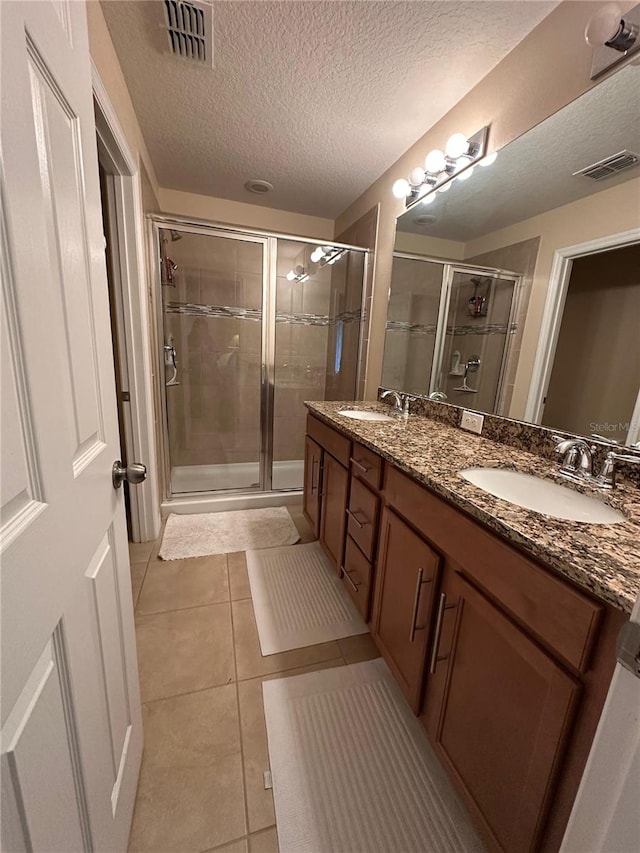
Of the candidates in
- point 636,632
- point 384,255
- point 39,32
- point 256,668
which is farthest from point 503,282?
point 256,668

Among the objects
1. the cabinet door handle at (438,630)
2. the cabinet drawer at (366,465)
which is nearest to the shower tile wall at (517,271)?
the cabinet drawer at (366,465)

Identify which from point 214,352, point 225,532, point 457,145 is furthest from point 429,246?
point 225,532

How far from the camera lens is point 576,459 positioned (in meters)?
1.07

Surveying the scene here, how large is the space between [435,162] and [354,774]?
245 cm

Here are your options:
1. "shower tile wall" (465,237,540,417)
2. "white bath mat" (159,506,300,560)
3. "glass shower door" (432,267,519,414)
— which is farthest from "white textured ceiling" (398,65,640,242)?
"white bath mat" (159,506,300,560)

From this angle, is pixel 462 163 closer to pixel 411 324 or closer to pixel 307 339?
pixel 411 324

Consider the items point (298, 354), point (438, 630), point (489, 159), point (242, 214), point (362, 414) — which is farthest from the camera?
point (298, 354)

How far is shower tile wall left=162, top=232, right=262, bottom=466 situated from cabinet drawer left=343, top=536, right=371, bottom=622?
1720 millimetres

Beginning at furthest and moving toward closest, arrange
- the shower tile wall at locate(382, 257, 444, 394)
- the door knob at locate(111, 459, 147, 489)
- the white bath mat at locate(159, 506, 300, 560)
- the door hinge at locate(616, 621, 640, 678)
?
the white bath mat at locate(159, 506, 300, 560) → the shower tile wall at locate(382, 257, 444, 394) → the door knob at locate(111, 459, 147, 489) → the door hinge at locate(616, 621, 640, 678)

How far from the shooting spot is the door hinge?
0.36 metres

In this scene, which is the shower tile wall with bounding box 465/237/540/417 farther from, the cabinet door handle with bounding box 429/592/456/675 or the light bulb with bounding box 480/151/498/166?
the cabinet door handle with bounding box 429/592/456/675

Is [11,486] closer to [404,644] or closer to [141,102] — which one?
[404,644]

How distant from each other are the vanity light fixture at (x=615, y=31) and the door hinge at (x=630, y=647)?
1464 mm

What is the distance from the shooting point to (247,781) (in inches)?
38.2
